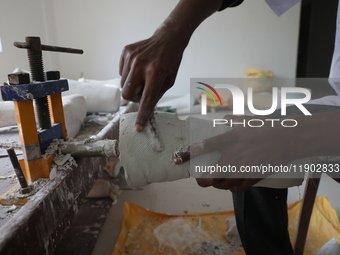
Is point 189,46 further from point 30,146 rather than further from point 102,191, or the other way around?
point 30,146

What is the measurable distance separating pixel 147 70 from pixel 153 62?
0.10 ft

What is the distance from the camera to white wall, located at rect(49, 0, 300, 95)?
4230mm

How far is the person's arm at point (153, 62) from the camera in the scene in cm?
71

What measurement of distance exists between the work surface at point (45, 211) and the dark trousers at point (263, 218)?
0.55 meters

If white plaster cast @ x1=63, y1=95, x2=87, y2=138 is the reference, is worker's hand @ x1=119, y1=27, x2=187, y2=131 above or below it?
above

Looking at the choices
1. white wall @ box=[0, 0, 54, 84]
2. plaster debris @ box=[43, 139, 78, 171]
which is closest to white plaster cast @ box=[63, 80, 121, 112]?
plaster debris @ box=[43, 139, 78, 171]

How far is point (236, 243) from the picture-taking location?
51.0 inches

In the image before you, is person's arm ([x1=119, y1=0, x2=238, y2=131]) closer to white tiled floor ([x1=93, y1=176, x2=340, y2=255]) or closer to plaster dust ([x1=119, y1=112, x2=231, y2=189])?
plaster dust ([x1=119, y1=112, x2=231, y2=189])

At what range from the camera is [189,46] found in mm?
4445

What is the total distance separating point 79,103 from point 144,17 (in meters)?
3.35

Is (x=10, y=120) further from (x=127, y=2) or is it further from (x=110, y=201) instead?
(x=127, y=2)

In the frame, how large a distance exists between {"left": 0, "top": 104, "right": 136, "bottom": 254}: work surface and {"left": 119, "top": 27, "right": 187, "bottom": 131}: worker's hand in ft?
0.82

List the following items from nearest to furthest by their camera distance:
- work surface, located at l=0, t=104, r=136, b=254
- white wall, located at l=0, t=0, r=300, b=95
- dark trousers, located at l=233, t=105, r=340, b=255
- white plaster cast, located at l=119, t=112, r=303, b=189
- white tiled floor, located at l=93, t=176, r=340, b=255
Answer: work surface, located at l=0, t=104, r=136, b=254
white plaster cast, located at l=119, t=112, r=303, b=189
dark trousers, located at l=233, t=105, r=340, b=255
white tiled floor, located at l=93, t=176, r=340, b=255
white wall, located at l=0, t=0, r=300, b=95

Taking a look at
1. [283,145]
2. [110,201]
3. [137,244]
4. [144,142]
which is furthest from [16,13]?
[283,145]
